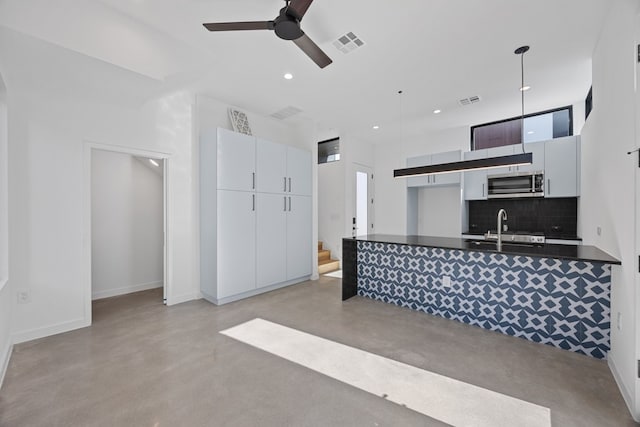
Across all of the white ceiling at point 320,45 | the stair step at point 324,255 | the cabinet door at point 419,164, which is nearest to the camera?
the white ceiling at point 320,45

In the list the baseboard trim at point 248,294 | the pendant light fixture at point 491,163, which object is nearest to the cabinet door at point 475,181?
the pendant light fixture at point 491,163

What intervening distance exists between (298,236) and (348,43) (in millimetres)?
3063

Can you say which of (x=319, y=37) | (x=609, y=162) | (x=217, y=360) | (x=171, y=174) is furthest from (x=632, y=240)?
(x=171, y=174)

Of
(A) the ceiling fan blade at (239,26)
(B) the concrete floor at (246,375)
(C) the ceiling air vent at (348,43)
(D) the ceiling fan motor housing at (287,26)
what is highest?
(C) the ceiling air vent at (348,43)

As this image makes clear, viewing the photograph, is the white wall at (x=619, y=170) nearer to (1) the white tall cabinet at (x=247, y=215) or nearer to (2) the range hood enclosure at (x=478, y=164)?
(2) the range hood enclosure at (x=478, y=164)

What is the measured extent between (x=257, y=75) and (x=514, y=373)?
400cm

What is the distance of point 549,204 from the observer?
4.59 m

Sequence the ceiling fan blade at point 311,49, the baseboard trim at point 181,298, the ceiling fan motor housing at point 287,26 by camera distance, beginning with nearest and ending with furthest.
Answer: the ceiling fan motor housing at point 287,26
the ceiling fan blade at point 311,49
the baseboard trim at point 181,298

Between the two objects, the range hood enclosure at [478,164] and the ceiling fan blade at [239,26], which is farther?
the range hood enclosure at [478,164]

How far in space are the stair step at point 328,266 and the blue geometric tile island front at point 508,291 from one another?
1911 millimetres

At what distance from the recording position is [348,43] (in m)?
2.75

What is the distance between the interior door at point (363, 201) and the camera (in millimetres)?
6184

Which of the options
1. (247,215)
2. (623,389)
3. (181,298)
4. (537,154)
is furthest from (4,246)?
(537,154)

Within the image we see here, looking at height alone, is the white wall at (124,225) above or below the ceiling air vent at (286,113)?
below
